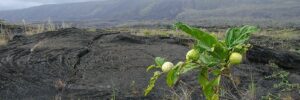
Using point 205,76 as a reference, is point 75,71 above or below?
below

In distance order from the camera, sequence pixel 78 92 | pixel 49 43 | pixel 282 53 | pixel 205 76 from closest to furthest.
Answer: pixel 205 76
pixel 78 92
pixel 49 43
pixel 282 53

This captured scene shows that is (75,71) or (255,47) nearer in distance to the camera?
(75,71)

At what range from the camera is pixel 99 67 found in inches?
358

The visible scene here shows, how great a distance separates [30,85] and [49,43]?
212cm

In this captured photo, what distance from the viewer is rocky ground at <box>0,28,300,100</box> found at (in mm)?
7992

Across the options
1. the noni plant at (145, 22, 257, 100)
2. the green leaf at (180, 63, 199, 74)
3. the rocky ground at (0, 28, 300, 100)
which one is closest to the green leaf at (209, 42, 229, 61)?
the noni plant at (145, 22, 257, 100)

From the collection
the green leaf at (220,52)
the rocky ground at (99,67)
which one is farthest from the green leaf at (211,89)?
the rocky ground at (99,67)

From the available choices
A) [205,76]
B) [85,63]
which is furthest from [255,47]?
[205,76]

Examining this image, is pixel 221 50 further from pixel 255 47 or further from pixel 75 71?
pixel 255 47

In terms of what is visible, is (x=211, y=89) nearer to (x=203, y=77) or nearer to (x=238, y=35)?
(x=203, y=77)

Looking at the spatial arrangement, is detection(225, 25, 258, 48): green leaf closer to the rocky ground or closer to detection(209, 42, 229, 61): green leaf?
detection(209, 42, 229, 61): green leaf

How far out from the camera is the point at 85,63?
930cm

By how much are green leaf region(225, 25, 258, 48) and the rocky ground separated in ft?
11.7

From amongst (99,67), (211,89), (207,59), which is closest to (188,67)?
(207,59)
